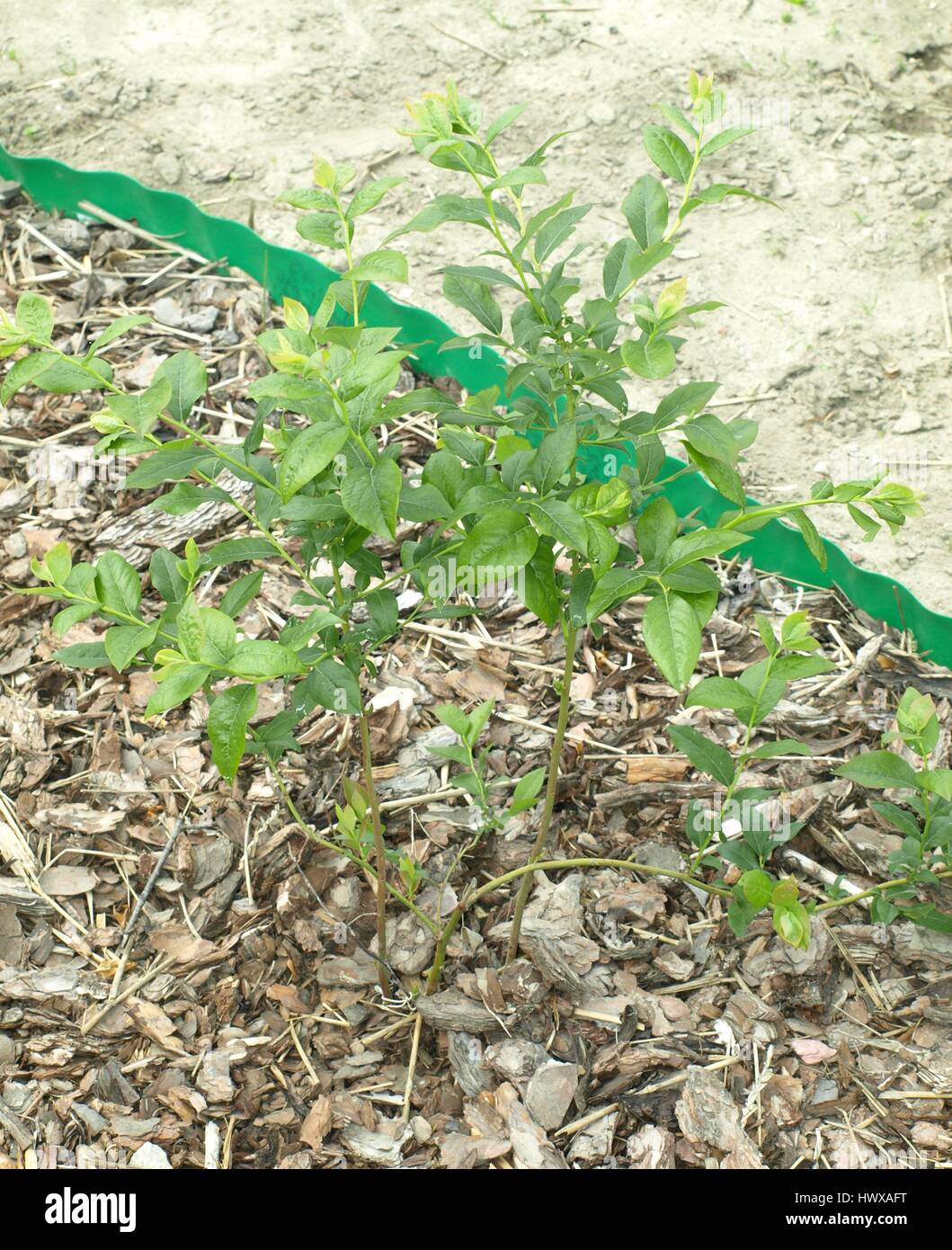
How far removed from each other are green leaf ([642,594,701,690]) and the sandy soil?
190cm

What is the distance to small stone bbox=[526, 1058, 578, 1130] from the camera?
2076 mm

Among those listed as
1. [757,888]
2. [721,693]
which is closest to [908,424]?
[721,693]

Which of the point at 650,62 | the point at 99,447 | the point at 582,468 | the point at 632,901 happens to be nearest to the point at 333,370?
the point at 99,447

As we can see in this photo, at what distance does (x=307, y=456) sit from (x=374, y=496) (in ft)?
0.33

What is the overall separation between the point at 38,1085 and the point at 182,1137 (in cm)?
29

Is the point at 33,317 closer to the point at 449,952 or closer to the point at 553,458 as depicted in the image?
the point at 553,458

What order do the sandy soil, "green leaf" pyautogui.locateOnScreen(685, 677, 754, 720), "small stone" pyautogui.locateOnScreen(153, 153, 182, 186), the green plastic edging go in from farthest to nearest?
"small stone" pyautogui.locateOnScreen(153, 153, 182, 186) → the sandy soil → the green plastic edging → "green leaf" pyautogui.locateOnScreen(685, 677, 754, 720)

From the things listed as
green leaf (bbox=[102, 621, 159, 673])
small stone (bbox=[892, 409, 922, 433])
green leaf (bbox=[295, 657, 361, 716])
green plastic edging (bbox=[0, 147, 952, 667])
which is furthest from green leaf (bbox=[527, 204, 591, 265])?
small stone (bbox=[892, 409, 922, 433])

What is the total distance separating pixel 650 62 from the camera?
4.29 m

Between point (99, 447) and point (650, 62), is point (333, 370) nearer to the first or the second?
point (99, 447)

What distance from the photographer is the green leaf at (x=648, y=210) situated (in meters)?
1.70

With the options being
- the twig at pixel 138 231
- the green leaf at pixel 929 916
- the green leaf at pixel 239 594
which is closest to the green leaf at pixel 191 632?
the green leaf at pixel 239 594

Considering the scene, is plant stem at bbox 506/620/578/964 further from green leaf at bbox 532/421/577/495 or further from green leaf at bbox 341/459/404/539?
green leaf at bbox 341/459/404/539

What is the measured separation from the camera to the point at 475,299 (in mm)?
1836
